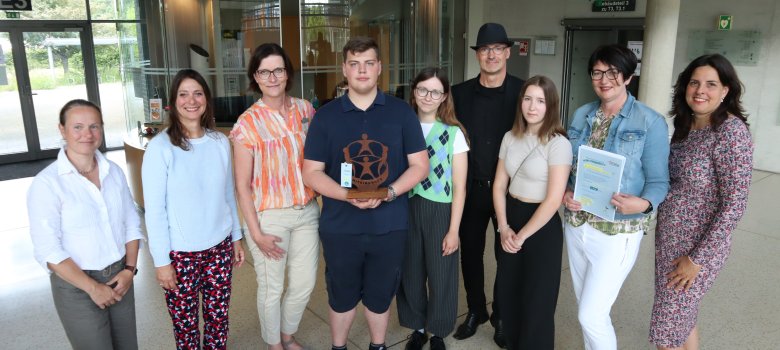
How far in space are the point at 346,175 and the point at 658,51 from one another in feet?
15.1

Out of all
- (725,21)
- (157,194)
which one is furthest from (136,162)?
(725,21)

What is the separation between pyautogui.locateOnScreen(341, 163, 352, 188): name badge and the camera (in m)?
2.49

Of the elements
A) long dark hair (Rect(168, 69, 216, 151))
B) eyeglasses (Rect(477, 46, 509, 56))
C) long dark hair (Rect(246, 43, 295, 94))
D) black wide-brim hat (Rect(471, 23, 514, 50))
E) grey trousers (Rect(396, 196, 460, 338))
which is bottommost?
grey trousers (Rect(396, 196, 460, 338))

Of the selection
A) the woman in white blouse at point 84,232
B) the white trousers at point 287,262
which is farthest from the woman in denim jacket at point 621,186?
the woman in white blouse at point 84,232

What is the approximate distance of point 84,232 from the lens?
2219 mm

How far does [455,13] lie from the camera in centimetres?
912

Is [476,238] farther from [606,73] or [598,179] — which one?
[606,73]

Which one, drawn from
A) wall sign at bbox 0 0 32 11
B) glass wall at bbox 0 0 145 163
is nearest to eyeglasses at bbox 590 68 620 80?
glass wall at bbox 0 0 145 163

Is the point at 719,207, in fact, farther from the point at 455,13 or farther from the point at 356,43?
the point at 455,13

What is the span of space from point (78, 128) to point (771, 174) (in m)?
8.58

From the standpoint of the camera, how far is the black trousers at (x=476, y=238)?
3.16 metres

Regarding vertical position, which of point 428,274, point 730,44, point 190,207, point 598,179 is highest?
point 730,44

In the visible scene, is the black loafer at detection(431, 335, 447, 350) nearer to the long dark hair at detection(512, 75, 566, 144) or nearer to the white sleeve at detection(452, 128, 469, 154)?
the white sleeve at detection(452, 128, 469, 154)

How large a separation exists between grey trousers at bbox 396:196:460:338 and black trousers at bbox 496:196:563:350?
0.29 m
